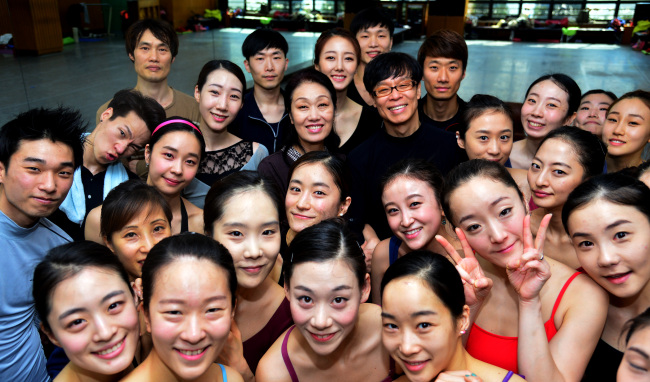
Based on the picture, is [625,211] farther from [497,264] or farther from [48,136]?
[48,136]

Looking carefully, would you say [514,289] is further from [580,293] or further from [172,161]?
[172,161]

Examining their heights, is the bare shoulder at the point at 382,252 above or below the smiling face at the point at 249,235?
below

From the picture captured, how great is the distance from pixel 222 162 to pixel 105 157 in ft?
2.32

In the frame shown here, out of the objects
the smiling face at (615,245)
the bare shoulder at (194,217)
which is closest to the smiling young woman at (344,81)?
the bare shoulder at (194,217)

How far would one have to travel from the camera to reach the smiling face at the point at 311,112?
3029 mm

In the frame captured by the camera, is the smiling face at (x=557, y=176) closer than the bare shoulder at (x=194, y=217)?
Yes

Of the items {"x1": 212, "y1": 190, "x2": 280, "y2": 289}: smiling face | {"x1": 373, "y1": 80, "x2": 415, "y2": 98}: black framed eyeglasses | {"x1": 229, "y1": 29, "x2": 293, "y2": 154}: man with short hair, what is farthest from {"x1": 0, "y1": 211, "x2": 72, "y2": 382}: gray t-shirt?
{"x1": 373, "y1": 80, "x2": 415, "y2": 98}: black framed eyeglasses

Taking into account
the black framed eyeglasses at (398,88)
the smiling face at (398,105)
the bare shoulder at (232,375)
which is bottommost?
the bare shoulder at (232,375)

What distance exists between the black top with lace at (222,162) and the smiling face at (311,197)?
2.75 ft

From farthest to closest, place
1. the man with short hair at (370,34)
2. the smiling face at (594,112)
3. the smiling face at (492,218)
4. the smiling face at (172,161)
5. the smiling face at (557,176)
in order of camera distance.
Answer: the man with short hair at (370,34) → the smiling face at (594,112) → the smiling face at (172,161) → the smiling face at (557,176) → the smiling face at (492,218)

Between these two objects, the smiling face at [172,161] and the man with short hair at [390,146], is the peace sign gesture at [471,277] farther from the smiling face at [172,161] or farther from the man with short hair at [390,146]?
the smiling face at [172,161]

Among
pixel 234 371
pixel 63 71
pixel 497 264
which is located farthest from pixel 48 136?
pixel 63 71

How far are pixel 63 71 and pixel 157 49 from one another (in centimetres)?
127

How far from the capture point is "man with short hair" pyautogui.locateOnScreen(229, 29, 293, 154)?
364cm
